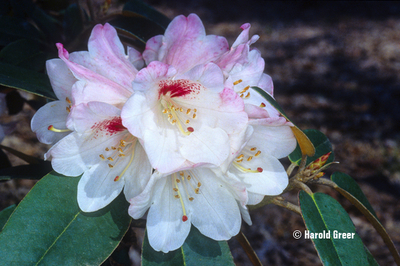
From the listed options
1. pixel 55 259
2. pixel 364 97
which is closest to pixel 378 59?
pixel 364 97

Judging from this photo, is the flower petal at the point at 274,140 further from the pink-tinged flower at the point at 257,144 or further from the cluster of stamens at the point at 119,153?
the cluster of stamens at the point at 119,153

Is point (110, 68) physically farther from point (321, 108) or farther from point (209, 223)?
point (321, 108)

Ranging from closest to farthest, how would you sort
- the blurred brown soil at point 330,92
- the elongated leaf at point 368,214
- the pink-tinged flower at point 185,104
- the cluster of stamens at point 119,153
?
the pink-tinged flower at point 185,104 → the cluster of stamens at point 119,153 → the elongated leaf at point 368,214 → the blurred brown soil at point 330,92

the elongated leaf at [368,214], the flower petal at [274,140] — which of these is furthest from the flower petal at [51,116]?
the elongated leaf at [368,214]

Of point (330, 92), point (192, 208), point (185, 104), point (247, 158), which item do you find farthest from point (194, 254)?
point (330, 92)

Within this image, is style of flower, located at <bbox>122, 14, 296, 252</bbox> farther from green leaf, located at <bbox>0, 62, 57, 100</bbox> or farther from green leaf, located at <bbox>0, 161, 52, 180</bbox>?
green leaf, located at <bbox>0, 161, 52, 180</bbox>

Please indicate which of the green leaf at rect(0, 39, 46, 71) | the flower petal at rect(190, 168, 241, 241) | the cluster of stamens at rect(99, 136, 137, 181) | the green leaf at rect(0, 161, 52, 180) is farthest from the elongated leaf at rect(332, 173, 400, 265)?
the green leaf at rect(0, 39, 46, 71)
